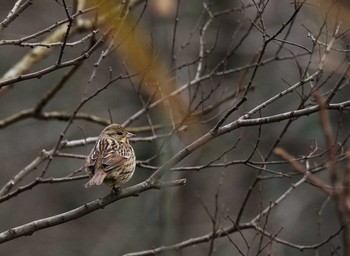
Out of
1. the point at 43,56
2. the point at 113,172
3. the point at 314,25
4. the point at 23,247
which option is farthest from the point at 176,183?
the point at 23,247

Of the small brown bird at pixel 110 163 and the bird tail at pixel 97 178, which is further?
the small brown bird at pixel 110 163

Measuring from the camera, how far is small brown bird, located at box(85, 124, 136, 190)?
6.42 m

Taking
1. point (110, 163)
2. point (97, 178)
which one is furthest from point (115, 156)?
point (97, 178)

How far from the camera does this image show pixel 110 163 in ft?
21.3

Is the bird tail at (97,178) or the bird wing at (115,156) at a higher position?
the bird wing at (115,156)

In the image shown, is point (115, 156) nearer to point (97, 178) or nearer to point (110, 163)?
point (110, 163)

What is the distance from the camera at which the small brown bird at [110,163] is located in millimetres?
6422

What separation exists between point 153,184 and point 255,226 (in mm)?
1432

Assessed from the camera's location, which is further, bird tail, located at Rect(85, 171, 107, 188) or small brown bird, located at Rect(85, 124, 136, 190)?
small brown bird, located at Rect(85, 124, 136, 190)

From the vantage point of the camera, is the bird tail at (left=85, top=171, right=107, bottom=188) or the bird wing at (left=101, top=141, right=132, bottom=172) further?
the bird wing at (left=101, top=141, right=132, bottom=172)

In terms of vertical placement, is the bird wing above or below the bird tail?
above

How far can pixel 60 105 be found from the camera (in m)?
16.2

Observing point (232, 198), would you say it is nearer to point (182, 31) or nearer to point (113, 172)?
point (182, 31)

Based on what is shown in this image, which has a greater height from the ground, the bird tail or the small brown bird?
the small brown bird
